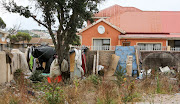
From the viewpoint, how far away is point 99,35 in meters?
20.7

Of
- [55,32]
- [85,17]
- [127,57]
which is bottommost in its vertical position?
[127,57]

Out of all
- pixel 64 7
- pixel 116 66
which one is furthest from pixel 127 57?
pixel 64 7

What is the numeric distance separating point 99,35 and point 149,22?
16.3ft

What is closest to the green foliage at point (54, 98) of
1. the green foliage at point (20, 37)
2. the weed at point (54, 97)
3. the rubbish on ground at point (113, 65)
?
the weed at point (54, 97)

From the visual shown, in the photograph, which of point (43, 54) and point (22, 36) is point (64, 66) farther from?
point (22, 36)

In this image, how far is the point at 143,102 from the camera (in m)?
5.78

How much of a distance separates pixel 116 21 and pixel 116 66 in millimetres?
10232

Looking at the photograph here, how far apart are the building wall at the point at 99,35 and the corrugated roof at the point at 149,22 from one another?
4.03 feet

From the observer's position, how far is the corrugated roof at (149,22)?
20.8m

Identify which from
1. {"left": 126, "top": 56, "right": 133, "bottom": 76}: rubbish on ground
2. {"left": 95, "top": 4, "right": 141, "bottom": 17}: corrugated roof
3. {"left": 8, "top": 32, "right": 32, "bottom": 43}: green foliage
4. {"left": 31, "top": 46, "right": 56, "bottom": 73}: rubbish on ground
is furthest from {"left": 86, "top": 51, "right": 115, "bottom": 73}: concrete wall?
{"left": 8, "top": 32, "right": 32, "bottom": 43}: green foliage

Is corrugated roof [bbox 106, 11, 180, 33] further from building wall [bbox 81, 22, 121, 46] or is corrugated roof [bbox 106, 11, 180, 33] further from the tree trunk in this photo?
the tree trunk

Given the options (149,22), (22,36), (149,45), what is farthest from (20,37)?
(149,45)

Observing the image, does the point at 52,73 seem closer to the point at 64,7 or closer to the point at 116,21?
the point at 64,7

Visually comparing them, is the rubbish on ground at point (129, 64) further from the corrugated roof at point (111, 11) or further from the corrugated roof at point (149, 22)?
the corrugated roof at point (111, 11)
